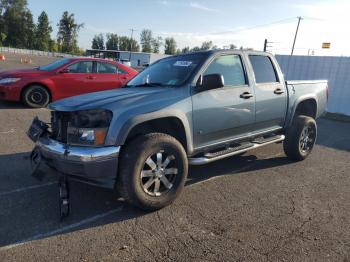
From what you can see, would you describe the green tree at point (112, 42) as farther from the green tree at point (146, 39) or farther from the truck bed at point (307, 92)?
the truck bed at point (307, 92)

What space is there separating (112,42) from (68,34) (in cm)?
3002

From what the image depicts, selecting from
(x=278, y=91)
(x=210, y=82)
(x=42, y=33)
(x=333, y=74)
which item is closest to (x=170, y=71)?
(x=210, y=82)

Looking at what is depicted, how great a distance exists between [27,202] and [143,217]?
142cm

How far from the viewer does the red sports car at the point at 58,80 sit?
935cm

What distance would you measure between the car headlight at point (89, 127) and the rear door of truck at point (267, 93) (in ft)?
→ 8.23

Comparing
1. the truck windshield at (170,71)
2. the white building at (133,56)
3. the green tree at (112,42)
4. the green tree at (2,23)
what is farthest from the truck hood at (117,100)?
the green tree at (112,42)

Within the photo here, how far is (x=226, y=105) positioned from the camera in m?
4.65

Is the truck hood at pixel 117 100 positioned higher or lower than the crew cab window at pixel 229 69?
lower

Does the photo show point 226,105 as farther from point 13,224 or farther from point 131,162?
point 13,224

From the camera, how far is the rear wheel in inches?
375

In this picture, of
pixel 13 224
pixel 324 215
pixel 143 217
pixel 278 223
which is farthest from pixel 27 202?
pixel 324 215

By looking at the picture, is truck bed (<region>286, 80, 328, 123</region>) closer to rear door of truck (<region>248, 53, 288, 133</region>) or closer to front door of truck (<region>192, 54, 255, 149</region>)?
rear door of truck (<region>248, 53, 288, 133</region>)

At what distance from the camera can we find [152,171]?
3.88 m

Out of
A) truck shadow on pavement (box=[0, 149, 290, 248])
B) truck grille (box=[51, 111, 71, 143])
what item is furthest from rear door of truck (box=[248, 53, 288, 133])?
truck grille (box=[51, 111, 71, 143])
